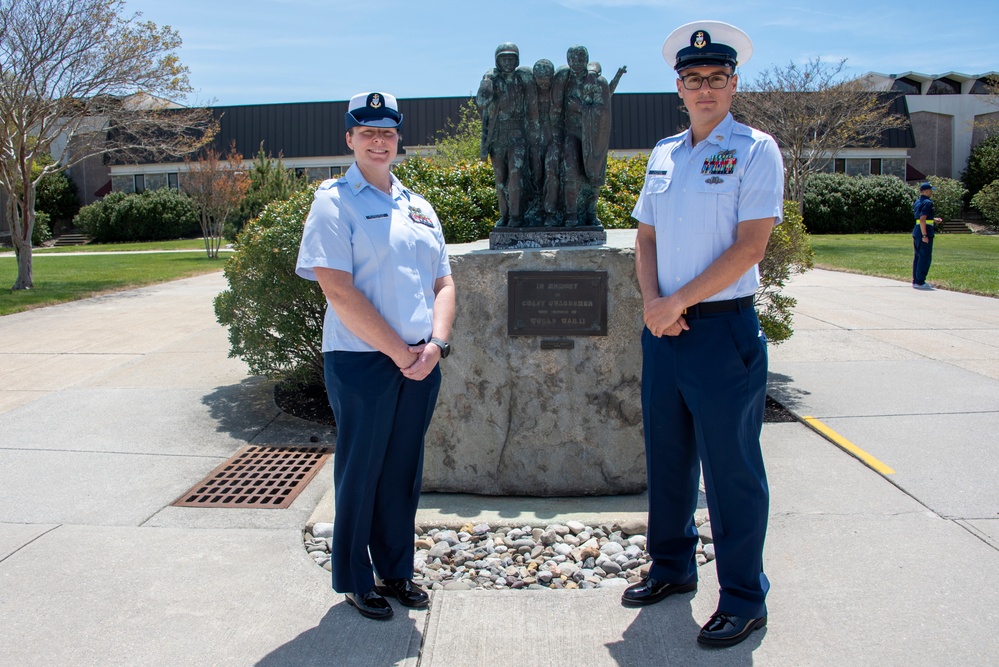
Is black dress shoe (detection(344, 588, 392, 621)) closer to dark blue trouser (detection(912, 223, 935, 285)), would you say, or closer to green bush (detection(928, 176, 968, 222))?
dark blue trouser (detection(912, 223, 935, 285))

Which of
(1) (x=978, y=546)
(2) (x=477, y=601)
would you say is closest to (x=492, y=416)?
(2) (x=477, y=601)

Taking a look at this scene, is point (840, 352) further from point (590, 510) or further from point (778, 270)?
point (590, 510)

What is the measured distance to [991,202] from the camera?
29109mm

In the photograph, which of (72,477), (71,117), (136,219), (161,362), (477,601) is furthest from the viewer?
(136,219)

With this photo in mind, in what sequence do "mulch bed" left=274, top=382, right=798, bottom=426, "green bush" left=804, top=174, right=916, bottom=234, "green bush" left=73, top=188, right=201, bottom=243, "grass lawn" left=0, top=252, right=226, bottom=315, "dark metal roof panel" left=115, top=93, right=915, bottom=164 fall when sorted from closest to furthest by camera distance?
"mulch bed" left=274, top=382, right=798, bottom=426 < "grass lawn" left=0, top=252, right=226, bottom=315 < "green bush" left=804, top=174, right=916, bottom=234 < "dark metal roof panel" left=115, top=93, right=915, bottom=164 < "green bush" left=73, top=188, right=201, bottom=243

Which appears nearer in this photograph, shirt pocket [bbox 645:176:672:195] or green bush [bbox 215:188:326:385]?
shirt pocket [bbox 645:176:672:195]

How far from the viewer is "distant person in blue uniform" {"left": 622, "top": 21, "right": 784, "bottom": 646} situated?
9.11 feet

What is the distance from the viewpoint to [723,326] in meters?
2.85

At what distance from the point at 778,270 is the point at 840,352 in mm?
2063

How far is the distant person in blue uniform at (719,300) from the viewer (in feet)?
9.11

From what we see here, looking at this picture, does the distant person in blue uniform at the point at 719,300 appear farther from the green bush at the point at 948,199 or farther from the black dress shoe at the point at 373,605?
the green bush at the point at 948,199

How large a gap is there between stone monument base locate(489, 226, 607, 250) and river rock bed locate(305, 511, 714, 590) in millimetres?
1627

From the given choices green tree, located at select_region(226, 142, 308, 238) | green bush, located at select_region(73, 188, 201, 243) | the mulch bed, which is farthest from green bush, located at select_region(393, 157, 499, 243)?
green bush, located at select_region(73, 188, 201, 243)

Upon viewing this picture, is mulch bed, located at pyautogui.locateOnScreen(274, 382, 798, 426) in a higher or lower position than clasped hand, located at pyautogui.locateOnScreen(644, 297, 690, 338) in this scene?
lower
